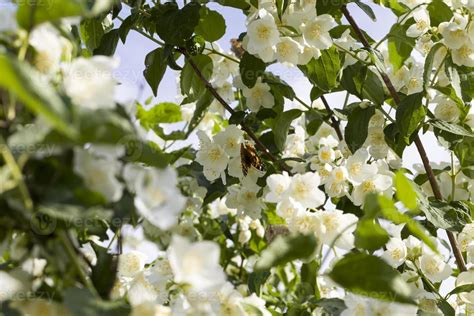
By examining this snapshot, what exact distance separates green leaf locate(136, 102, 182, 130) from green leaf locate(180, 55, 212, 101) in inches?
11.6

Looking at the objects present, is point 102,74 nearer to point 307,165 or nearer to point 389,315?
point 389,315

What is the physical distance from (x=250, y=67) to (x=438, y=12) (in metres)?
0.57

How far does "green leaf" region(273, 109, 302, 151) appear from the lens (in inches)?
79.0

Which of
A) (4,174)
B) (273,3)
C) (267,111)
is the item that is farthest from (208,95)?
(4,174)

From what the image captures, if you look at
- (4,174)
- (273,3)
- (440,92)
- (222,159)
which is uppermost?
(4,174)

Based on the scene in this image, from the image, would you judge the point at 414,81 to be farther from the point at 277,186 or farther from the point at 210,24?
the point at 277,186

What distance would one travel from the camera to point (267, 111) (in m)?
2.03

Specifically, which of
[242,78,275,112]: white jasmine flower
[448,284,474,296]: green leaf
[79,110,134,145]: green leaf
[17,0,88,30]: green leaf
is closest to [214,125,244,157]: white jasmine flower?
[242,78,275,112]: white jasmine flower

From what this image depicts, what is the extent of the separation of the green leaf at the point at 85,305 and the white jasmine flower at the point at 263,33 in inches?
44.8

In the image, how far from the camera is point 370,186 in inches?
62.7

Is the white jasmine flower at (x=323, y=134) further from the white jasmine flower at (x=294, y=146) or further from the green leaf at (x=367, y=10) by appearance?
the green leaf at (x=367, y=10)

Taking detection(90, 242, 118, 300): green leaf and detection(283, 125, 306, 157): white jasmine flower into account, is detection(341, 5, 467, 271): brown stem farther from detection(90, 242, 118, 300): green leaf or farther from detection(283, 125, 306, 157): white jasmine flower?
detection(90, 242, 118, 300): green leaf

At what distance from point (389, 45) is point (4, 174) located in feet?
5.45

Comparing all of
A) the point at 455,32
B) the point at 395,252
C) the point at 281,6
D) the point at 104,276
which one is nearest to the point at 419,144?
the point at 455,32
